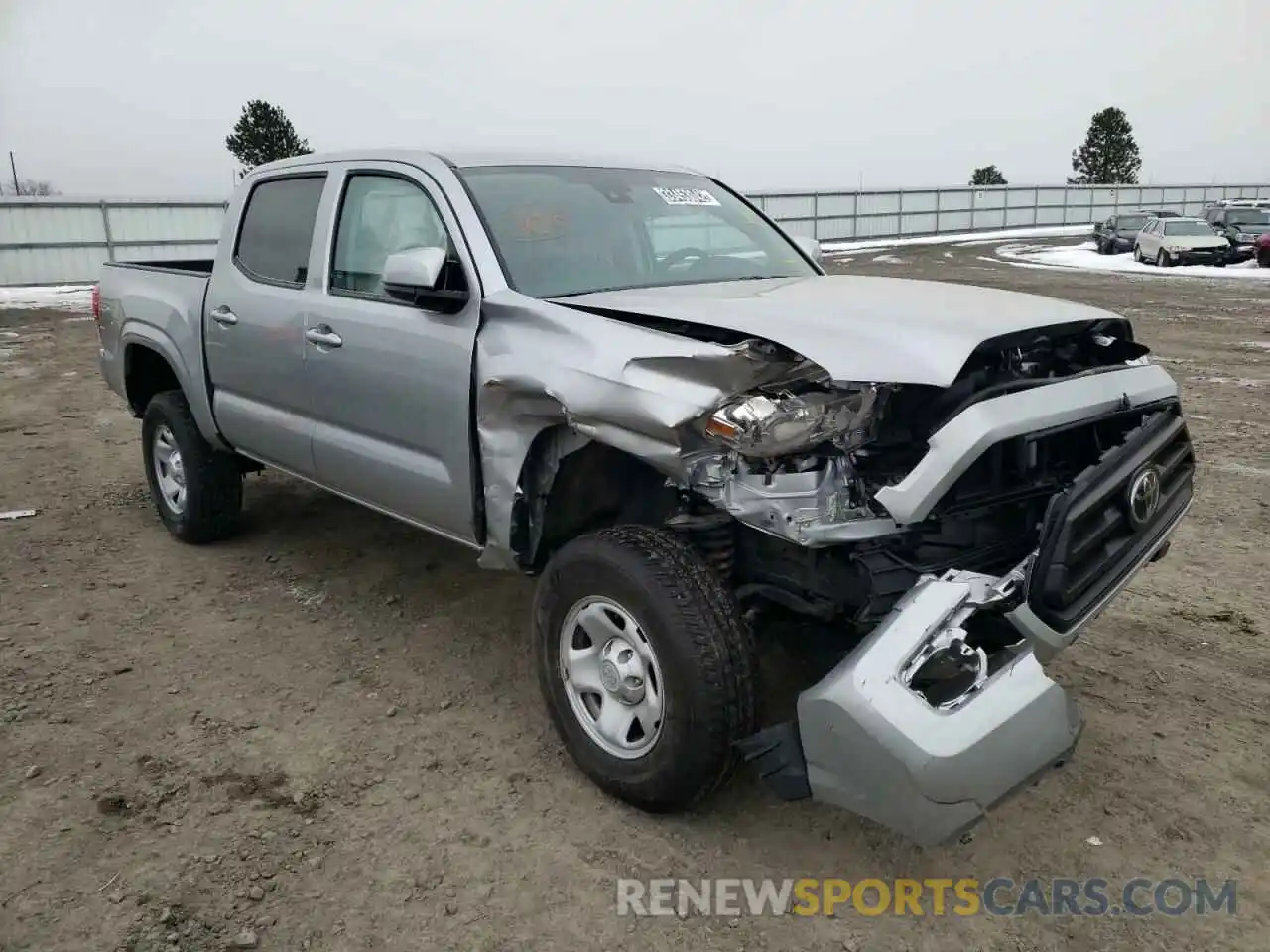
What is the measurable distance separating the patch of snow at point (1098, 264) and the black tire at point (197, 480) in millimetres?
22955

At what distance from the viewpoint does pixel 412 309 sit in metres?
3.62

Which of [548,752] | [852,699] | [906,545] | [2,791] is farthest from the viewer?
[548,752]

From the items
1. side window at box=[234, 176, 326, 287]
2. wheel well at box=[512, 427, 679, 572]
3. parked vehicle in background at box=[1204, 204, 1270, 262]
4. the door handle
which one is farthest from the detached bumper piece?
parked vehicle in background at box=[1204, 204, 1270, 262]

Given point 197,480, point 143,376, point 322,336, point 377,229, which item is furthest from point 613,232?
point 143,376

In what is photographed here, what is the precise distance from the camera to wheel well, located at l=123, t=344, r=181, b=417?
562cm

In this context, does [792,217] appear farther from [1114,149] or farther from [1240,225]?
[1114,149]

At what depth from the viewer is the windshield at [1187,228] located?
25969 millimetres

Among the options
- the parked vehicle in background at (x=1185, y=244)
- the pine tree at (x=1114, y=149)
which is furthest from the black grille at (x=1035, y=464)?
the pine tree at (x=1114, y=149)

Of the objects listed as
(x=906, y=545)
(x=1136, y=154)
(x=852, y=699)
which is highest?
(x=1136, y=154)

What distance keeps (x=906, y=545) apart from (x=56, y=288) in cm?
2568

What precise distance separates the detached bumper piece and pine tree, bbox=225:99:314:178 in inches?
1647

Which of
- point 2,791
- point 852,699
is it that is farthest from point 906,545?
point 2,791

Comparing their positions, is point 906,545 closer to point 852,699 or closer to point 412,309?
point 852,699

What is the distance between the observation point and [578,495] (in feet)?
10.8
